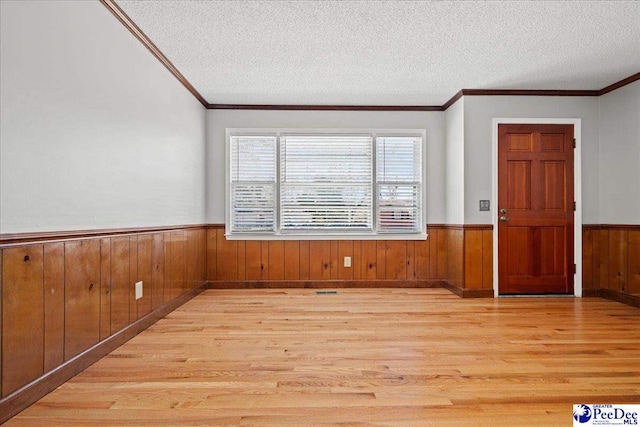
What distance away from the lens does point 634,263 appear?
167 inches

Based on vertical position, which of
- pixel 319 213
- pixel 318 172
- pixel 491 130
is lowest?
pixel 319 213

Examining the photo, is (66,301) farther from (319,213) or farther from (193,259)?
(319,213)

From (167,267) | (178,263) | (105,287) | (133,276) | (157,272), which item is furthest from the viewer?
(178,263)

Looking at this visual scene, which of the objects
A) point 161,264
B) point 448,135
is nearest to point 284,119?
point 448,135

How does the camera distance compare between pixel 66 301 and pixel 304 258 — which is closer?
pixel 66 301

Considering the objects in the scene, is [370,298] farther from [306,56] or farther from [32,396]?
[32,396]

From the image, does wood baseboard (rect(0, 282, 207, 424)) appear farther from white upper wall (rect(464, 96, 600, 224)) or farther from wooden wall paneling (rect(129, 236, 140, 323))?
white upper wall (rect(464, 96, 600, 224))

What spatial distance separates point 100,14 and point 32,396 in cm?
228

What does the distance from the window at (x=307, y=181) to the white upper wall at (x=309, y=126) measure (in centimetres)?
10

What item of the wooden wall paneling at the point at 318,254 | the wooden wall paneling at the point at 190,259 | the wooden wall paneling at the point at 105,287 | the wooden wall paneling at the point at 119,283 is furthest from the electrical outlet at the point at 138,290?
the wooden wall paneling at the point at 318,254

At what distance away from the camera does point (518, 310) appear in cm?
401

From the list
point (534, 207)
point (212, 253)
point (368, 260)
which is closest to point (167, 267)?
point (212, 253)

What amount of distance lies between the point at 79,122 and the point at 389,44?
2.37 metres

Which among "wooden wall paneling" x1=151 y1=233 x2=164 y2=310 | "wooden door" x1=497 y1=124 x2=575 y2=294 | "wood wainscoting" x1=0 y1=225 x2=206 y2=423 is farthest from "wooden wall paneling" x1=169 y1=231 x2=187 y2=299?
"wooden door" x1=497 y1=124 x2=575 y2=294
